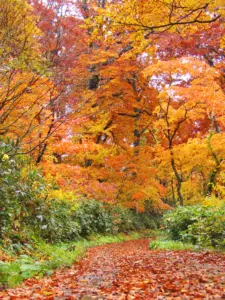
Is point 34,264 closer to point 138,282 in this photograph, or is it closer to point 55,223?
point 138,282

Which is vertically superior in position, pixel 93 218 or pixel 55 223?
pixel 55 223

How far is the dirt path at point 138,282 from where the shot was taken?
3.90m

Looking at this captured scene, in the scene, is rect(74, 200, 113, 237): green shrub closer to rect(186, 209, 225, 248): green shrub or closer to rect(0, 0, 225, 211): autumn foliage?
rect(0, 0, 225, 211): autumn foliage

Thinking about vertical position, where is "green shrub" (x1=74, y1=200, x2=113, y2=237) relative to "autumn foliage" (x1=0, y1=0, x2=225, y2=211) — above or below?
below

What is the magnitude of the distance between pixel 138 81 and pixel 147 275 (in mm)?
14485

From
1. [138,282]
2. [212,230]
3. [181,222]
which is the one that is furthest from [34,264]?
[181,222]

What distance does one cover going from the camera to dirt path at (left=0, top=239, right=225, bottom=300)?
390 cm

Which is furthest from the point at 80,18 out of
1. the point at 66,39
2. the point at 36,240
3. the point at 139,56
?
the point at 36,240

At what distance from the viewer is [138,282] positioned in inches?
183

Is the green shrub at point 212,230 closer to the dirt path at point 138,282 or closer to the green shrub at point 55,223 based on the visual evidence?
the dirt path at point 138,282

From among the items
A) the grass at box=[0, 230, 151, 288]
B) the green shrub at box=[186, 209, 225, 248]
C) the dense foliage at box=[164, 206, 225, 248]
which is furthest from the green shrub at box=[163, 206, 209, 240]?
the grass at box=[0, 230, 151, 288]

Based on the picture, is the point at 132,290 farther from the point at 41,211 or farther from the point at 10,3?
the point at 10,3

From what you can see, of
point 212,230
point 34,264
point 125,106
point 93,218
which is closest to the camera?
point 34,264

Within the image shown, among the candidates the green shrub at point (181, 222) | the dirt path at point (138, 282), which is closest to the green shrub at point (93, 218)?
the green shrub at point (181, 222)
